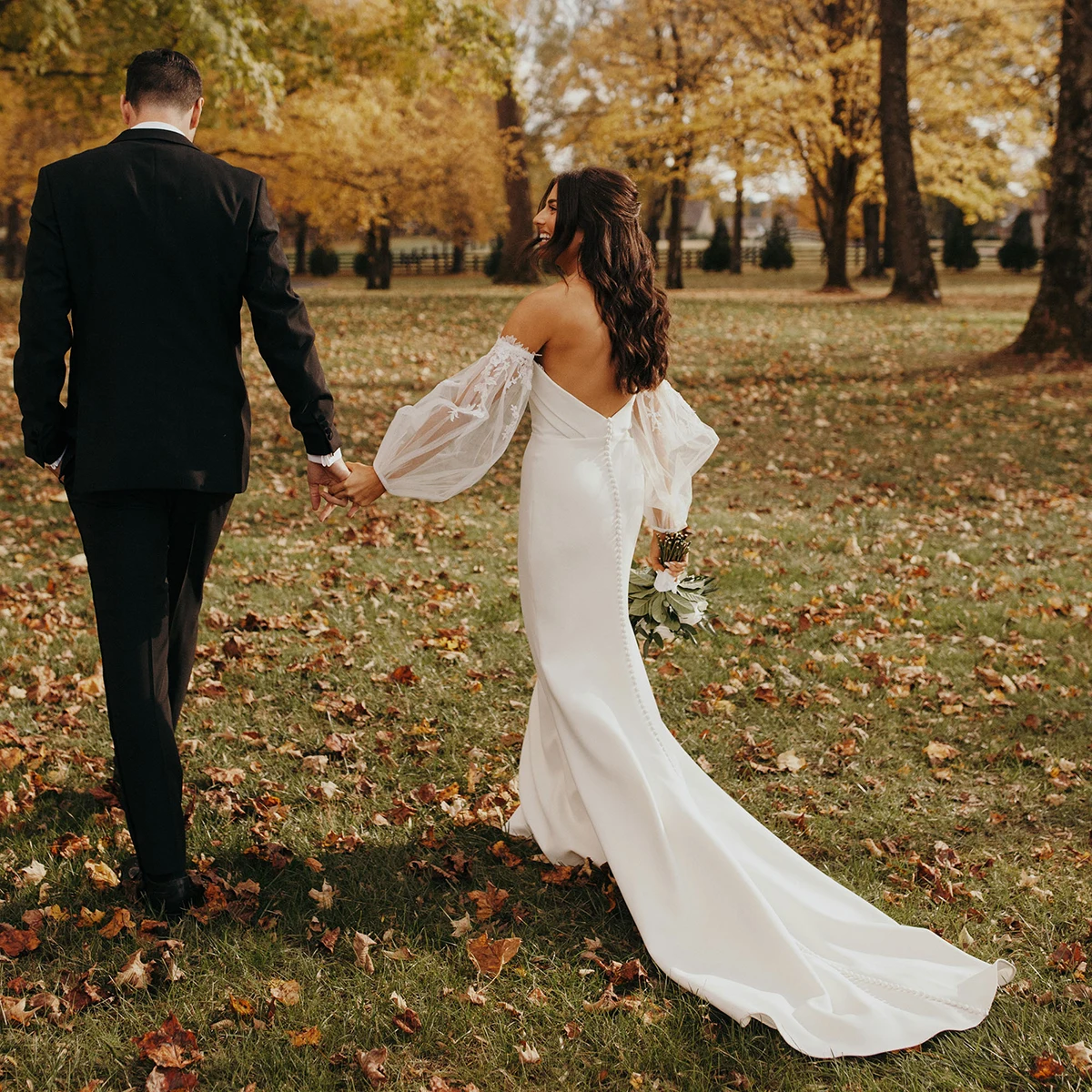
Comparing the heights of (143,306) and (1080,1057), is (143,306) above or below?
above

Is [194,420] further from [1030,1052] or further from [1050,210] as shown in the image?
[1050,210]

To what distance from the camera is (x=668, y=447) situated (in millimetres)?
3990

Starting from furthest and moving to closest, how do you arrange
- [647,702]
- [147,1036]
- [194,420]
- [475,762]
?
1. [475,762]
2. [647,702]
3. [194,420]
4. [147,1036]

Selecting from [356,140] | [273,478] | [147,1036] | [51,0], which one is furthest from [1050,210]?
[356,140]

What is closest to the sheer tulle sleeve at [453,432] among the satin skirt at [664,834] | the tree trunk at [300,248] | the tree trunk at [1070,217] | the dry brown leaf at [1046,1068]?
the satin skirt at [664,834]

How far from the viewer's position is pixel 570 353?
Result: 3553 mm

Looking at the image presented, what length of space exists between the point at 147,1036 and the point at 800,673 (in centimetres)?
392

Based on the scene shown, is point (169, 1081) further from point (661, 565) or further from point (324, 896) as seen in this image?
point (661, 565)

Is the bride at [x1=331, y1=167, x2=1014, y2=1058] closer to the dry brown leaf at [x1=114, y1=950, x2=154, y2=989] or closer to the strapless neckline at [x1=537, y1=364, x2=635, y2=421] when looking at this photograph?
the strapless neckline at [x1=537, y1=364, x2=635, y2=421]

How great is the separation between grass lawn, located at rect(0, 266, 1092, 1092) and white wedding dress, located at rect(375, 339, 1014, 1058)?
0.41 ft

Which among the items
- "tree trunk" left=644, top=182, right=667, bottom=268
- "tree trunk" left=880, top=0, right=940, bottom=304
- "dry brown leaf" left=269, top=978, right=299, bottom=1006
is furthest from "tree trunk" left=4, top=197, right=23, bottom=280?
"dry brown leaf" left=269, top=978, right=299, bottom=1006

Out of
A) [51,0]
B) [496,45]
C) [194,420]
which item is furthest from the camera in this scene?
[496,45]

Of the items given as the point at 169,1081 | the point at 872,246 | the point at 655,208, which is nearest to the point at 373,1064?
the point at 169,1081

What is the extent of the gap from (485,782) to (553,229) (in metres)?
2.41
